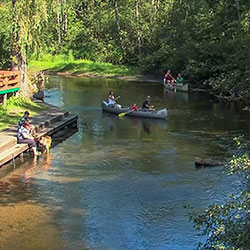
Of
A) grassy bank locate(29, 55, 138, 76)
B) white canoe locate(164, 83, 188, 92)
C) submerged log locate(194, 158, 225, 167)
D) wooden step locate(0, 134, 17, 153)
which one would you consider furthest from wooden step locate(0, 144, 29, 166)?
grassy bank locate(29, 55, 138, 76)

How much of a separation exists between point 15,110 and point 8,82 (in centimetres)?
142

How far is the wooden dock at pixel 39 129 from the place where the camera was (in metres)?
18.7

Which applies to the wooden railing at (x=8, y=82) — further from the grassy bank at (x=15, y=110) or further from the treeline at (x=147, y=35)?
the treeline at (x=147, y=35)

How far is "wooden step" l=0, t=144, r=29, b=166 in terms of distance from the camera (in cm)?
1789

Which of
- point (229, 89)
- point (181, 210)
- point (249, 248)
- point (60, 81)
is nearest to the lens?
point (249, 248)

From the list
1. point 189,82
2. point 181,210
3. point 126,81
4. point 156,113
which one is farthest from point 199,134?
point 126,81

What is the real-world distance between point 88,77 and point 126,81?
5.91 meters

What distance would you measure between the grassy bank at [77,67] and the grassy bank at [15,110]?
98.0 feet

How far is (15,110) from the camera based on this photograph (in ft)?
82.1

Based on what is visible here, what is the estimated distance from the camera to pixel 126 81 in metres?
51.4

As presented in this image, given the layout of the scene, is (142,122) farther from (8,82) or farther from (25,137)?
(25,137)

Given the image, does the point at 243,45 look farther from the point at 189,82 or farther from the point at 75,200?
the point at 75,200

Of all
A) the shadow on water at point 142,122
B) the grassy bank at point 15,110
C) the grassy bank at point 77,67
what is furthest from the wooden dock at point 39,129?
the grassy bank at point 77,67

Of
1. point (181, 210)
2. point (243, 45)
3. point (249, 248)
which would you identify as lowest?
point (181, 210)
